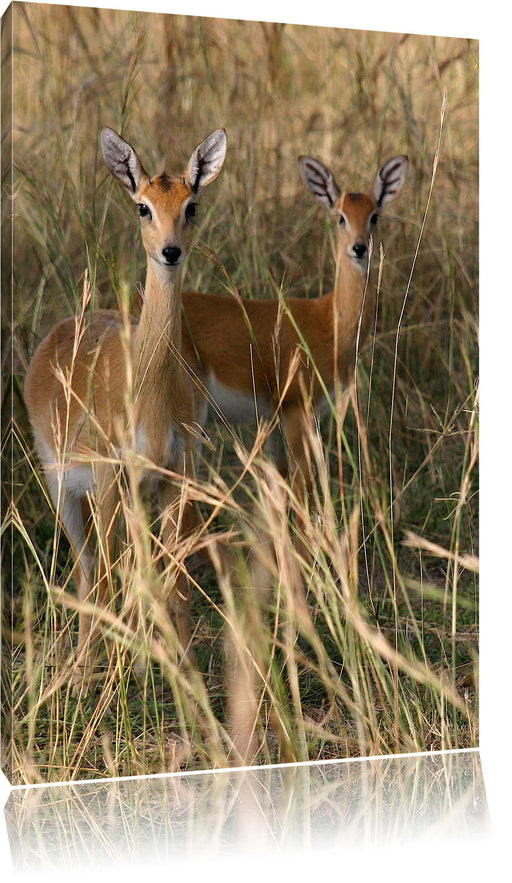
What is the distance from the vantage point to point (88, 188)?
13.5ft

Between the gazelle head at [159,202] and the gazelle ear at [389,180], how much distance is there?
645mm

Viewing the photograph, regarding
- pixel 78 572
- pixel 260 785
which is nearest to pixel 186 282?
pixel 78 572

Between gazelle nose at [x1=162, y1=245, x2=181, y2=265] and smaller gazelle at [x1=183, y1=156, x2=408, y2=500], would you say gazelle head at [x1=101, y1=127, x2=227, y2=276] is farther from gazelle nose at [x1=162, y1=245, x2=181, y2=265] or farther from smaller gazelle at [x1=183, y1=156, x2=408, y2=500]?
smaller gazelle at [x1=183, y1=156, x2=408, y2=500]

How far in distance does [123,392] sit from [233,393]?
1.16 feet

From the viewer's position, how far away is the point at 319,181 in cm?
436

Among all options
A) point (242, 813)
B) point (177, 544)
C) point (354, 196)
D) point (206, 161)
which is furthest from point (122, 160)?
point (242, 813)

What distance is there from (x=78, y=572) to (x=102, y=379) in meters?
0.61

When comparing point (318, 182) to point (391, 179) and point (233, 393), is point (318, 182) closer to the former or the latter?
point (391, 179)

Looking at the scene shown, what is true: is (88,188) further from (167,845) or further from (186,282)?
(167,845)

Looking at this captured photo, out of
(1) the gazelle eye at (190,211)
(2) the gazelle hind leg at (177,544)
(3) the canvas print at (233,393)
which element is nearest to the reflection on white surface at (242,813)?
(3) the canvas print at (233,393)

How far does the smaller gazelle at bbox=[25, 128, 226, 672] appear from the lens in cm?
405

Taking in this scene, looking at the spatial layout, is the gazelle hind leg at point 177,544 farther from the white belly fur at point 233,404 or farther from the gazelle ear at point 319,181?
the gazelle ear at point 319,181
